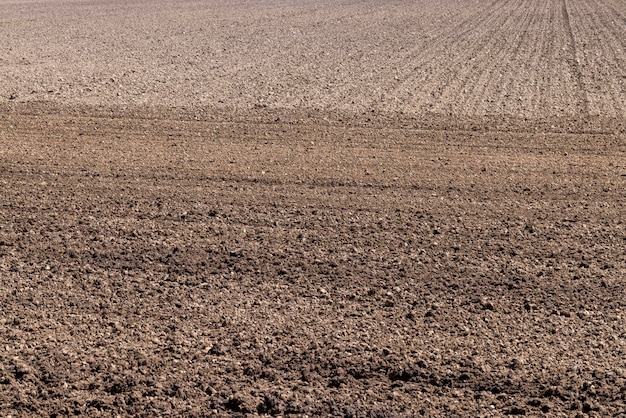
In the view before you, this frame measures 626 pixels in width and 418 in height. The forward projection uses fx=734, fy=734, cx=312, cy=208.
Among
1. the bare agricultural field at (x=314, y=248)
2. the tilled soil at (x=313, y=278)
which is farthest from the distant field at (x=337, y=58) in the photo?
the tilled soil at (x=313, y=278)

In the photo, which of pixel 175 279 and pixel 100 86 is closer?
pixel 175 279

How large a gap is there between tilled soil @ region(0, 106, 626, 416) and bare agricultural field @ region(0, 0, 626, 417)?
2cm

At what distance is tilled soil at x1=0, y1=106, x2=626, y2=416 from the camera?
17.9ft

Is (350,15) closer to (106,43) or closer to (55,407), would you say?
(106,43)

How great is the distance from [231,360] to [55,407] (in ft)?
4.35

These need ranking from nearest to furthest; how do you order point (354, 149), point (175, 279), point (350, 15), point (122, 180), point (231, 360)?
1. point (231, 360)
2. point (175, 279)
3. point (122, 180)
4. point (354, 149)
5. point (350, 15)

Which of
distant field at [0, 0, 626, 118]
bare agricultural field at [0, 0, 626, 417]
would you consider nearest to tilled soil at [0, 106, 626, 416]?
bare agricultural field at [0, 0, 626, 417]

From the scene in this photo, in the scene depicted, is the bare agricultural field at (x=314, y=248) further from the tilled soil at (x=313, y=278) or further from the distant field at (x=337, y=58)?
the distant field at (x=337, y=58)

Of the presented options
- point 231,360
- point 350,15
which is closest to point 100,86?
point 231,360

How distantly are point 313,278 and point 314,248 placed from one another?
25.0 inches

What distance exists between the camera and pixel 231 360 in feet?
18.9

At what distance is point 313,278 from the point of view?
695cm

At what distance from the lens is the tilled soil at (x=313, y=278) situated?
544cm

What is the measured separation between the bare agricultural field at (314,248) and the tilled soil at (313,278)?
0.02 meters
